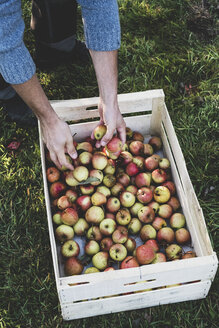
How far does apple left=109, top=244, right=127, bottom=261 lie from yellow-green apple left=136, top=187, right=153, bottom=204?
0.42 metres

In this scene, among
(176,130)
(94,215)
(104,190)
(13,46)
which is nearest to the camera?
(13,46)

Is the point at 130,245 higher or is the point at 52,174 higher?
the point at 52,174

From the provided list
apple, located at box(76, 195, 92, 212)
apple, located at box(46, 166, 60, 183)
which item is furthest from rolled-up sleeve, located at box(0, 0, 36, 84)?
apple, located at box(76, 195, 92, 212)

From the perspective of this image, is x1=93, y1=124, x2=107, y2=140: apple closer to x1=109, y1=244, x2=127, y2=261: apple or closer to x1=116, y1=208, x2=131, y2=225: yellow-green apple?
x1=116, y1=208, x2=131, y2=225: yellow-green apple

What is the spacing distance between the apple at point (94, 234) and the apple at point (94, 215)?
0.17 ft

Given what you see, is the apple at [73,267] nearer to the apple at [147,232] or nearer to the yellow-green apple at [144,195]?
the apple at [147,232]

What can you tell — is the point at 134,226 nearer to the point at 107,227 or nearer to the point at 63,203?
the point at 107,227

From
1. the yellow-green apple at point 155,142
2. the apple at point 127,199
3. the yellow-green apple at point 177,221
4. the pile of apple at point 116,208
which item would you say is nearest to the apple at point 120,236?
the pile of apple at point 116,208

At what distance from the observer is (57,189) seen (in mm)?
2777

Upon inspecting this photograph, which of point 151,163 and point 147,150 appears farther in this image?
point 147,150

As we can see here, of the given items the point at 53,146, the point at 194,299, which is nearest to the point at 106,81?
the point at 53,146

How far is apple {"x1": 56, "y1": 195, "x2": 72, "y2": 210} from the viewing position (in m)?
2.65

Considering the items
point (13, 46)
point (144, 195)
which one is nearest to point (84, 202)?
point (144, 195)

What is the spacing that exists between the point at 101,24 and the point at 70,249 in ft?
4.93
